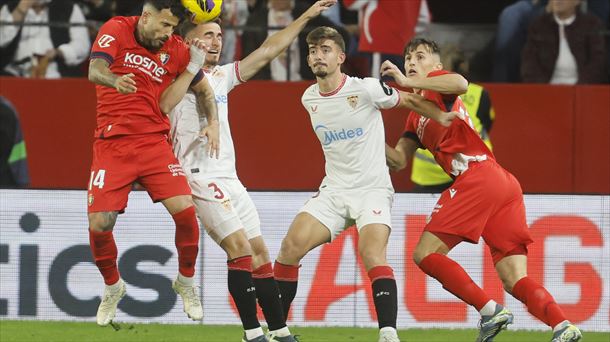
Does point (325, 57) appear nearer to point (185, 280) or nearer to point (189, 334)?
point (185, 280)

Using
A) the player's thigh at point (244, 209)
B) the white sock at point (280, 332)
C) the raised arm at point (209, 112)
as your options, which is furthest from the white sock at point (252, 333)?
the raised arm at point (209, 112)

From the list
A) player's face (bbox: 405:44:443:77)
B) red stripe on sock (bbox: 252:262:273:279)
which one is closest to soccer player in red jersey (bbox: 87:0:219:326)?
red stripe on sock (bbox: 252:262:273:279)

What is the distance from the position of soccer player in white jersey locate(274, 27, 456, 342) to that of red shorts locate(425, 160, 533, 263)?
419mm

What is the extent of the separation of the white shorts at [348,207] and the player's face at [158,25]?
166 centimetres

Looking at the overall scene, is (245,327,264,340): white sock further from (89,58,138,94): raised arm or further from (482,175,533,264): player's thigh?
(89,58,138,94): raised arm

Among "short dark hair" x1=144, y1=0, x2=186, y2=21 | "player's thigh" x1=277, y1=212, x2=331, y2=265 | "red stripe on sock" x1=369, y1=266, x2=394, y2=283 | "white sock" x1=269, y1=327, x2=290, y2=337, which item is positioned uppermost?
"short dark hair" x1=144, y1=0, x2=186, y2=21

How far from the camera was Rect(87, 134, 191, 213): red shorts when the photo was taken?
32.1ft

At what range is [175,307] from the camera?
1238 centimetres

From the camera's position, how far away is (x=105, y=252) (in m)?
9.98

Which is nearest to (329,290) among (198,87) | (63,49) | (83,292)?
(83,292)

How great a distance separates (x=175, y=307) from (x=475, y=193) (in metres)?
3.17

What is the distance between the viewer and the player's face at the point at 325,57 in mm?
10445

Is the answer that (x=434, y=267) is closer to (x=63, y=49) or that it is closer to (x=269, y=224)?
(x=269, y=224)

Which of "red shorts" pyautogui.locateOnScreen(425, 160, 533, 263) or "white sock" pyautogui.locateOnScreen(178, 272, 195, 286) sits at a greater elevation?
"red shorts" pyautogui.locateOnScreen(425, 160, 533, 263)
